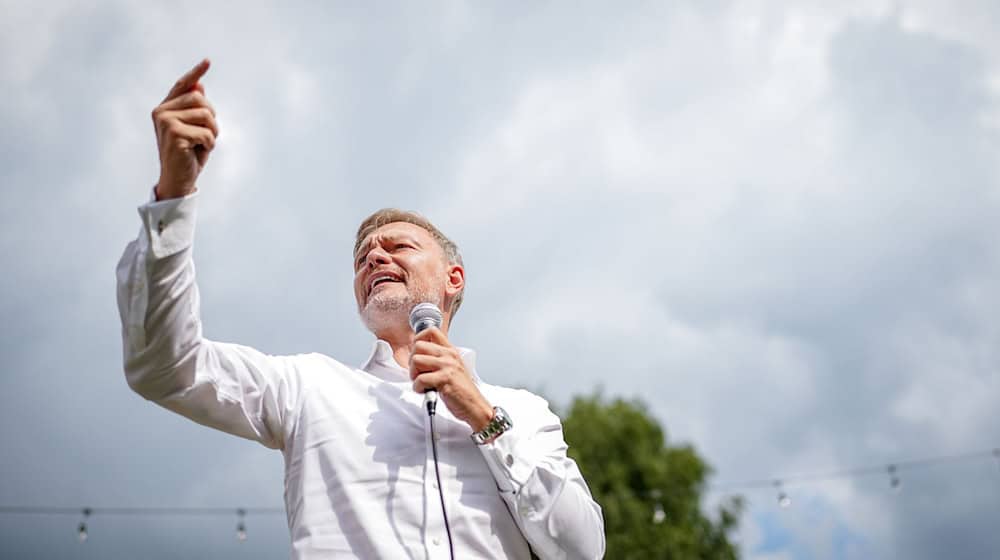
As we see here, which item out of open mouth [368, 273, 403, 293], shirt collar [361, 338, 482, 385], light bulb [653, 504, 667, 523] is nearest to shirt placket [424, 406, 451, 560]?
shirt collar [361, 338, 482, 385]

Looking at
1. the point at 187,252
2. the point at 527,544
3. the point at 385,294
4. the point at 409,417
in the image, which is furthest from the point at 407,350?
the point at 187,252

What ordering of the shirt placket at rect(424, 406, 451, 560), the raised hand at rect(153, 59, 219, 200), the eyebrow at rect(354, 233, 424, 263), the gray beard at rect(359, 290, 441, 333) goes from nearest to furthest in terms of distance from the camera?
the raised hand at rect(153, 59, 219, 200)
the shirt placket at rect(424, 406, 451, 560)
the gray beard at rect(359, 290, 441, 333)
the eyebrow at rect(354, 233, 424, 263)

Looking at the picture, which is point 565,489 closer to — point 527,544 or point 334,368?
point 527,544

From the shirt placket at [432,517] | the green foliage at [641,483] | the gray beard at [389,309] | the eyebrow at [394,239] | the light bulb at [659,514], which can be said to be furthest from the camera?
the green foliage at [641,483]

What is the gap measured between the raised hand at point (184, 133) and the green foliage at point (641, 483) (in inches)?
653

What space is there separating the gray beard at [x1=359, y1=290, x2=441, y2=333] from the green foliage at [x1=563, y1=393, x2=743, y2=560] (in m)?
15.6

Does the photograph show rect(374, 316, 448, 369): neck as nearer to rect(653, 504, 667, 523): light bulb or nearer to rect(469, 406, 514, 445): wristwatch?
rect(469, 406, 514, 445): wristwatch

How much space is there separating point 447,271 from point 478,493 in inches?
33.9

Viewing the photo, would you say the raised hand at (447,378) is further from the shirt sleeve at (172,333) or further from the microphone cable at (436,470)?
the shirt sleeve at (172,333)

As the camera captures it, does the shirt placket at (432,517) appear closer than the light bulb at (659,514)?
Yes

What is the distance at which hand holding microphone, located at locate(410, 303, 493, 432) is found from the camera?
6.91 ft

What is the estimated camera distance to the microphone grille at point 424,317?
7.95ft

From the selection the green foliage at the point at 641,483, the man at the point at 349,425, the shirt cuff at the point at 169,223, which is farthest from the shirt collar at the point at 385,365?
the green foliage at the point at 641,483

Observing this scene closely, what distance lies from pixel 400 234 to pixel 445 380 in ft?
2.54
